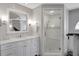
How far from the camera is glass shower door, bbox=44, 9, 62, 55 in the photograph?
1.24 meters

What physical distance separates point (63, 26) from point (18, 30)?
578mm

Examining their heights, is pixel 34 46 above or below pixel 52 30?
below

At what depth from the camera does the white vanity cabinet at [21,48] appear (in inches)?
46.8

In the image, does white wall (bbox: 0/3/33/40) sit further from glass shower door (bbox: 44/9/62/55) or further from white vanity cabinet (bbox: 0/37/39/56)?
Result: glass shower door (bbox: 44/9/62/55)

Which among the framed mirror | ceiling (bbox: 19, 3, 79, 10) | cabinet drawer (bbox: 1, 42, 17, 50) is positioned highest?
ceiling (bbox: 19, 3, 79, 10)

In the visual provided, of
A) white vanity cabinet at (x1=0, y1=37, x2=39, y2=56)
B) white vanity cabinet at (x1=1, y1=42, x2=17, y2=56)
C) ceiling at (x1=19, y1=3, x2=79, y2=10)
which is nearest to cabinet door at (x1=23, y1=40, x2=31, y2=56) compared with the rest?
white vanity cabinet at (x1=0, y1=37, x2=39, y2=56)

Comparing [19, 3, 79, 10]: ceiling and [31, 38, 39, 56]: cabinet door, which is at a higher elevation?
[19, 3, 79, 10]: ceiling

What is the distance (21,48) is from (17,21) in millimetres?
350

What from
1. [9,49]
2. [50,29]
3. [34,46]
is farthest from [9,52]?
[50,29]

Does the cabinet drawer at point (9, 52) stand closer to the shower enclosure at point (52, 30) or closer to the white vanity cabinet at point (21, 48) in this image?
the white vanity cabinet at point (21, 48)

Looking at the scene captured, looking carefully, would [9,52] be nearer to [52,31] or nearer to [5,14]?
[5,14]

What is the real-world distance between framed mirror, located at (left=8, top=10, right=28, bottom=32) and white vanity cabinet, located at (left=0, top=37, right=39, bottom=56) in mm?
160

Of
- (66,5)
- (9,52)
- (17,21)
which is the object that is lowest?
(9,52)

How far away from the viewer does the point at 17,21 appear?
1.24 metres
